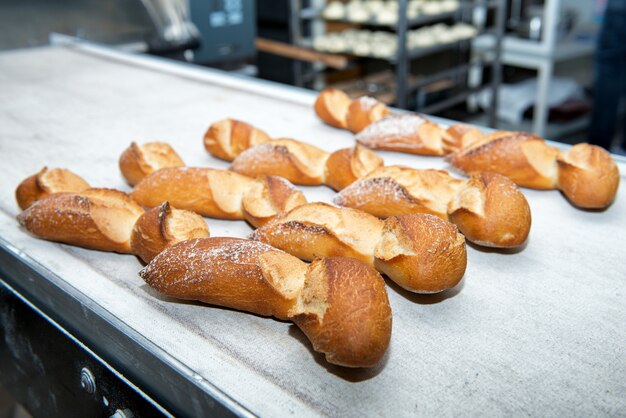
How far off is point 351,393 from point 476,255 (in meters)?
0.41

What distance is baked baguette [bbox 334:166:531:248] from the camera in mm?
951

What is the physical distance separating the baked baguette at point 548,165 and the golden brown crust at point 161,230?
23.8 inches

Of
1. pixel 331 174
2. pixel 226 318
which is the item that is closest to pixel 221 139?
pixel 331 174

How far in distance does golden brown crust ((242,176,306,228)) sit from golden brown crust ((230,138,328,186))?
118 millimetres

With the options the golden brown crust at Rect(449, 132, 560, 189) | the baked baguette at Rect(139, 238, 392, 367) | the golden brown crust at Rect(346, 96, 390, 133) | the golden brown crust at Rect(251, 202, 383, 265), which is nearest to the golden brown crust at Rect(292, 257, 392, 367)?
the baked baguette at Rect(139, 238, 392, 367)

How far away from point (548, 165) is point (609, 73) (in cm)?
249

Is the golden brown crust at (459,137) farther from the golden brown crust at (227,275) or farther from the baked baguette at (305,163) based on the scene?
the golden brown crust at (227,275)

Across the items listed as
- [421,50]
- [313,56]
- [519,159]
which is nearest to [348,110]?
[519,159]

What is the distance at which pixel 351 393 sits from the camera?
2.28 ft

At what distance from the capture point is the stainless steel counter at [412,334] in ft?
2.24

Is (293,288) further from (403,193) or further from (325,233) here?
(403,193)

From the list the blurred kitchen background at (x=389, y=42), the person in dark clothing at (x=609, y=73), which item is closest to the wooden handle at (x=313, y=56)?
the blurred kitchen background at (x=389, y=42)

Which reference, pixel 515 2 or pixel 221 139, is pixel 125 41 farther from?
pixel 515 2

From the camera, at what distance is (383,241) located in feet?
2.96
